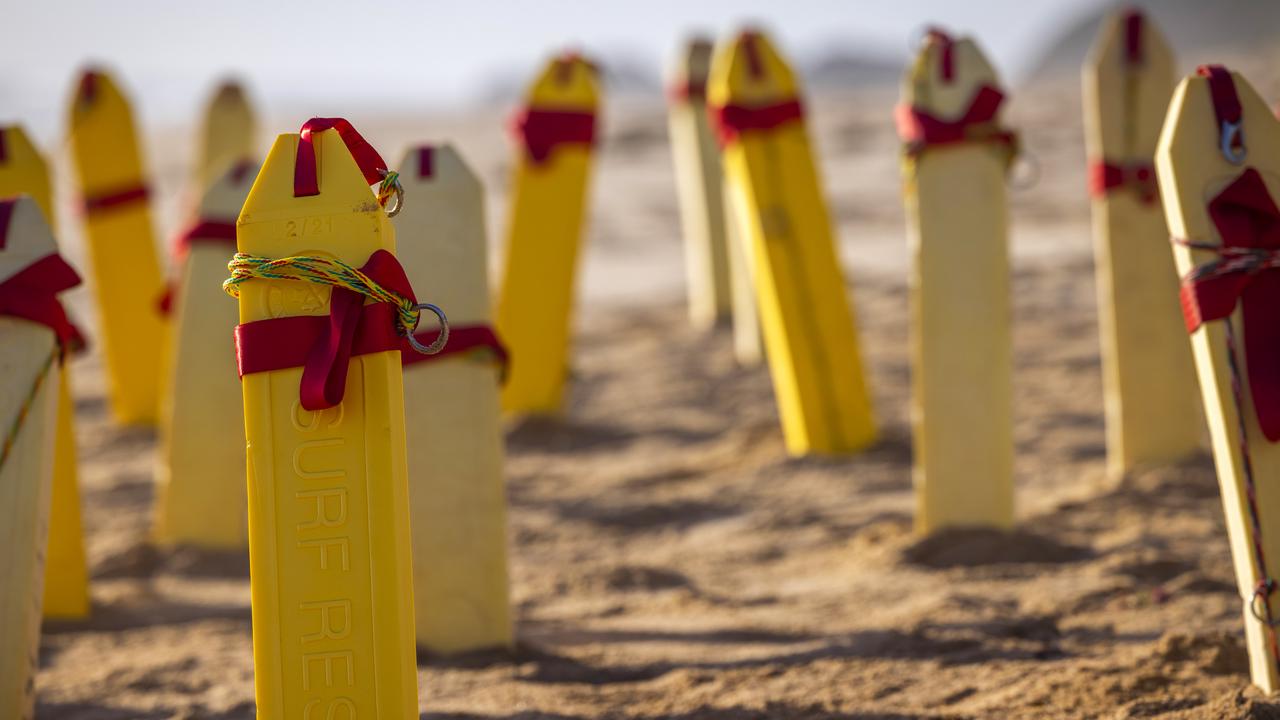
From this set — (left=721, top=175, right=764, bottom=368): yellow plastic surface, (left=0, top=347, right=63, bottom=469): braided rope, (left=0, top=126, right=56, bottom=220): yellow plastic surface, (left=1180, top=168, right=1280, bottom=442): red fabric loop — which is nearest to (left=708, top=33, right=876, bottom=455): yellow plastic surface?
(left=721, top=175, right=764, bottom=368): yellow plastic surface

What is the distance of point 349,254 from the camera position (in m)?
2.52

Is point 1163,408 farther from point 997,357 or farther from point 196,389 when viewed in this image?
point 196,389

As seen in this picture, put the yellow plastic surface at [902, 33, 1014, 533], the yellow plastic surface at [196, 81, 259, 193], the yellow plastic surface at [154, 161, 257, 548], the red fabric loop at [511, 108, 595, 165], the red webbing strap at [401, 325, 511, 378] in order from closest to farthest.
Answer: the red webbing strap at [401, 325, 511, 378], the yellow plastic surface at [902, 33, 1014, 533], the yellow plastic surface at [154, 161, 257, 548], the red fabric loop at [511, 108, 595, 165], the yellow plastic surface at [196, 81, 259, 193]

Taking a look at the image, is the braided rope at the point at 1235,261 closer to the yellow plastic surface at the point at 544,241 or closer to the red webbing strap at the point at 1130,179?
the red webbing strap at the point at 1130,179

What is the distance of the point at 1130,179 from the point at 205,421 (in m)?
3.74

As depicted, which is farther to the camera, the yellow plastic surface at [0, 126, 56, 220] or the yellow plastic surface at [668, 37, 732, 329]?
the yellow plastic surface at [668, 37, 732, 329]

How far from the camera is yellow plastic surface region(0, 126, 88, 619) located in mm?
4344

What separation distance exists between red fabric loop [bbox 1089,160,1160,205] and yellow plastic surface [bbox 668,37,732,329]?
11.6 ft

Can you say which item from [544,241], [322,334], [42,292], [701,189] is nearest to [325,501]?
[322,334]

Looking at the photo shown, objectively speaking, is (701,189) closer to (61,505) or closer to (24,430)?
(61,505)

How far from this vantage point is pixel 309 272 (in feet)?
8.11

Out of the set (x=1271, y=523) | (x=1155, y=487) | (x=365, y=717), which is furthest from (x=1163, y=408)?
(x=365, y=717)

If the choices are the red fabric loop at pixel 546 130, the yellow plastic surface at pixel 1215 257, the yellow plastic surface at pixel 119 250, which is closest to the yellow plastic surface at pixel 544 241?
the red fabric loop at pixel 546 130

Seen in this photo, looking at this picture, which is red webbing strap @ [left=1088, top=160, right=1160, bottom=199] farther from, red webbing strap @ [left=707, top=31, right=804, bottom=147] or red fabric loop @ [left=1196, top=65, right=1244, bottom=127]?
Result: red fabric loop @ [left=1196, top=65, right=1244, bottom=127]
